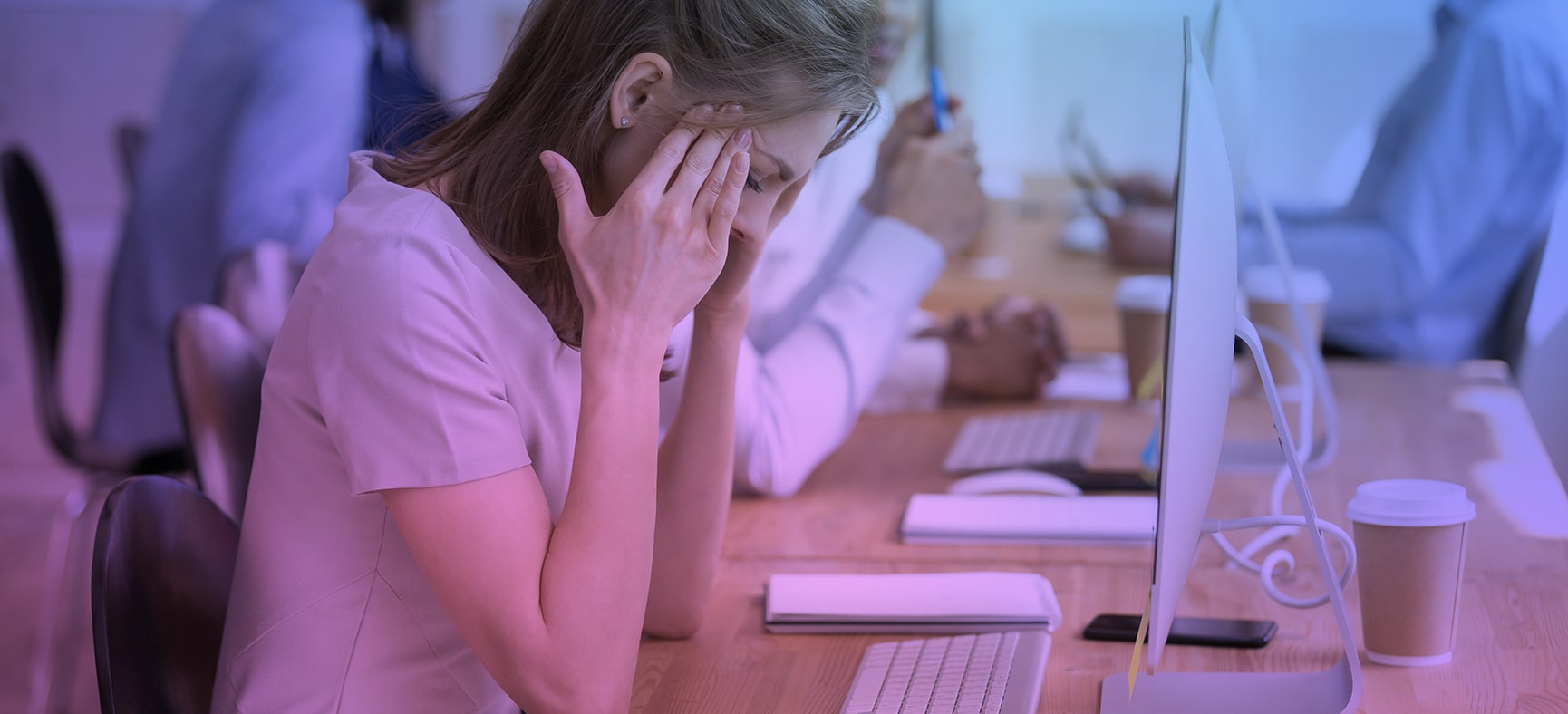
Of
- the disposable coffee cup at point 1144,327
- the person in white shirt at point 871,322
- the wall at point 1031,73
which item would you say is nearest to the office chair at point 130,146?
the wall at point 1031,73

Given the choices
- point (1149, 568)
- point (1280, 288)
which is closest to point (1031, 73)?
point (1280, 288)

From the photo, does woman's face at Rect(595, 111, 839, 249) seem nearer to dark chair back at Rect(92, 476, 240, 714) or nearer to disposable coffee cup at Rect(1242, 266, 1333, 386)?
dark chair back at Rect(92, 476, 240, 714)

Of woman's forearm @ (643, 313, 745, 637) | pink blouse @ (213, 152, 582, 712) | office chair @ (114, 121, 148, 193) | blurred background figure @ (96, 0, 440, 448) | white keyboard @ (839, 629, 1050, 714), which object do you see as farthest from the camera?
office chair @ (114, 121, 148, 193)

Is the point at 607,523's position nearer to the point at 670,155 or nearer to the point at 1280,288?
the point at 670,155

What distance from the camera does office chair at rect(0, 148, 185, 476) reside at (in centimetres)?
200

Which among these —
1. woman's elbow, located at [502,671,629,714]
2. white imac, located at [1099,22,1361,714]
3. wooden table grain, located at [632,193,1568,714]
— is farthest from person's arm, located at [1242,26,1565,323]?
woman's elbow, located at [502,671,629,714]

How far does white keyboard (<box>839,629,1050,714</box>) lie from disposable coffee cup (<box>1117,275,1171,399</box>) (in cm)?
84

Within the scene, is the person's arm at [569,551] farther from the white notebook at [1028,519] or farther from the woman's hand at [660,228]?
the white notebook at [1028,519]

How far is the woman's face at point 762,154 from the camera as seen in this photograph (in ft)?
2.83

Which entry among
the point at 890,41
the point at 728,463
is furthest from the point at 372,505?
the point at 890,41

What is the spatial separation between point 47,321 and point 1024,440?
1486mm

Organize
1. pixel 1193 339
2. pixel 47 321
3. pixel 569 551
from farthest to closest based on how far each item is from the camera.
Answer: pixel 47 321, pixel 569 551, pixel 1193 339

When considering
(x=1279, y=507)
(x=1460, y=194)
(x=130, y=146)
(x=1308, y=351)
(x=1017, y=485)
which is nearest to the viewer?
(x=1279, y=507)

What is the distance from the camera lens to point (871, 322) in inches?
61.3
